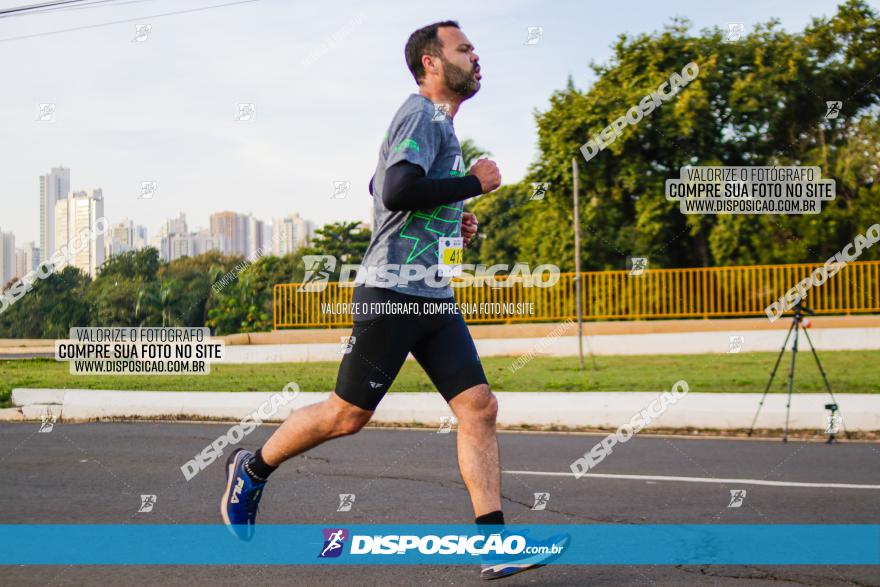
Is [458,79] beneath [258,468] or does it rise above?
above

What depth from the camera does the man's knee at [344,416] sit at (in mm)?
3725

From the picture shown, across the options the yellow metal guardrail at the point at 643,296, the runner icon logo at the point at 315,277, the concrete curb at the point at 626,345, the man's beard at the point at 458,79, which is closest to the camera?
the man's beard at the point at 458,79

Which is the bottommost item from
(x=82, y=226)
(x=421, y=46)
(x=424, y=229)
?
(x=424, y=229)

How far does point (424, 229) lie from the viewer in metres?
3.69

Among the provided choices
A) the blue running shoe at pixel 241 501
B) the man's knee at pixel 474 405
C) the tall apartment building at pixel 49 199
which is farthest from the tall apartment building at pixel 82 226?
the man's knee at pixel 474 405

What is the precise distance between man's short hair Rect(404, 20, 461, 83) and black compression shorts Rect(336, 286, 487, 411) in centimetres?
91

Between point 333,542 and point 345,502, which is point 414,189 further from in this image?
point 345,502

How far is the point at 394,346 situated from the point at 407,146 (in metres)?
0.76

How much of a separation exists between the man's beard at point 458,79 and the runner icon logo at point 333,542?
2.14 meters

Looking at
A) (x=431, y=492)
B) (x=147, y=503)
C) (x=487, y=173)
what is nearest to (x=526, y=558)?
(x=487, y=173)

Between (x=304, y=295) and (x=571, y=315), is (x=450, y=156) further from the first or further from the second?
(x=304, y=295)

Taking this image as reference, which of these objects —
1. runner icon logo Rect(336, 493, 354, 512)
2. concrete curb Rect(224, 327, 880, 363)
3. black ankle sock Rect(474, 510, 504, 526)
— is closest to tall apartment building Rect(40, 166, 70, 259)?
concrete curb Rect(224, 327, 880, 363)

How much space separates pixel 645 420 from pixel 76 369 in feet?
37.2

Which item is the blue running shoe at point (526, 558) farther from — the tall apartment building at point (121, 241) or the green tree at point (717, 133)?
the green tree at point (717, 133)
